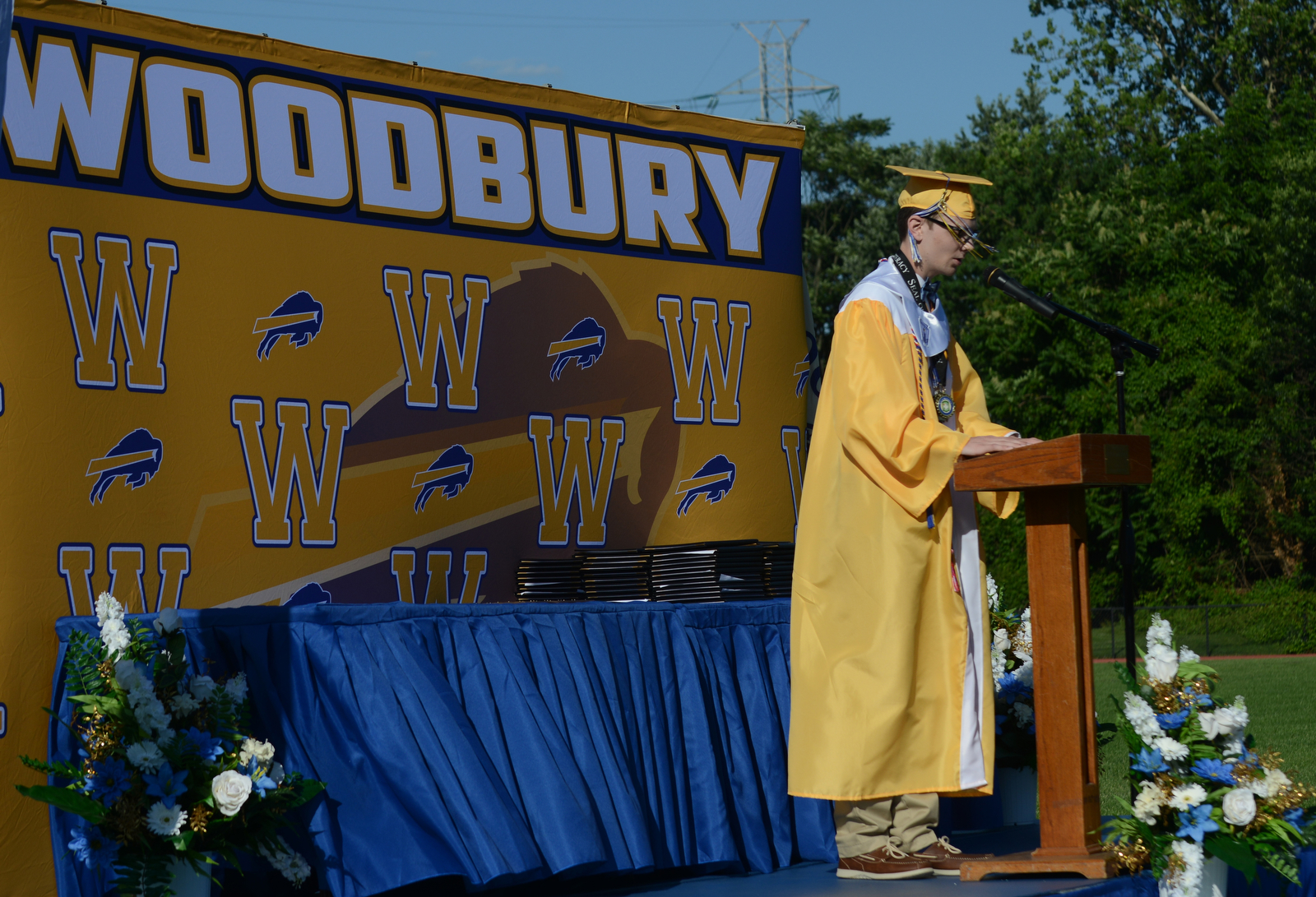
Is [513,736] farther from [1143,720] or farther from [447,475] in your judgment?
[1143,720]

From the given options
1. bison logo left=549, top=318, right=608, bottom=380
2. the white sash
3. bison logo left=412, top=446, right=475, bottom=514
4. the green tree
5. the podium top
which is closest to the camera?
the podium top

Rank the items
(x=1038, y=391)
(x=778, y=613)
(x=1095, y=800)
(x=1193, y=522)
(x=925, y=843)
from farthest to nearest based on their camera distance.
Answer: (x=1038, y=391) → (x=1193, y=522) → (x=778, y=613) → (x=925, y=843) → (x=1095, y=800)

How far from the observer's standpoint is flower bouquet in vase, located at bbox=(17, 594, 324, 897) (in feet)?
11.8

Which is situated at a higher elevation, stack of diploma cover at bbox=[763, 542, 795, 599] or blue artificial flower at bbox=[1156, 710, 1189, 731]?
stack of diploma cover at bbox=[763, 542, 795, 599]

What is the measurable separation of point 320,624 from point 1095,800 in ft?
7.55

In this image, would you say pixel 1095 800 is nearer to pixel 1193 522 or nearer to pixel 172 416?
pixel 172 416

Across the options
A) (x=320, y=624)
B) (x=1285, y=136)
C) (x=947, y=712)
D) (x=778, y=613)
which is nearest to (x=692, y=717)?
(x=778, y=613)

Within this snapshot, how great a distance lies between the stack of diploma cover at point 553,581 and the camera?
5766 millimetres

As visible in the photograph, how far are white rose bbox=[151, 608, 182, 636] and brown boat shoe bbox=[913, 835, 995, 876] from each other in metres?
2.22

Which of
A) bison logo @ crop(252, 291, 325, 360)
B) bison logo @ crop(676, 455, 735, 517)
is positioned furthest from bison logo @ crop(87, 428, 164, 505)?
bison logo @ crop(676, 455, 735, 517)

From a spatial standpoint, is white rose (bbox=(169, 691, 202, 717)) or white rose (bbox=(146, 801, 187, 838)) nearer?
white rose (bbox=(146, 801, 187, 838))

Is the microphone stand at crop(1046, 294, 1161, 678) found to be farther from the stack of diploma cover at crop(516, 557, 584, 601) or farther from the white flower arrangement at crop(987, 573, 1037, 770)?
the stack of diploma cover at crop(516, 557, 584, 601)

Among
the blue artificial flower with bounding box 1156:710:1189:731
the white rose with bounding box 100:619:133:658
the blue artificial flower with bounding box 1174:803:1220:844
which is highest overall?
the white rose with bounding box 100:619:133:658

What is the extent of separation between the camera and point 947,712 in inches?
161
